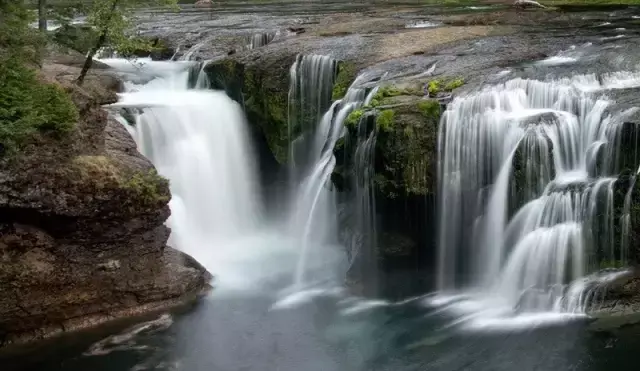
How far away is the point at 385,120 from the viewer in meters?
16.8

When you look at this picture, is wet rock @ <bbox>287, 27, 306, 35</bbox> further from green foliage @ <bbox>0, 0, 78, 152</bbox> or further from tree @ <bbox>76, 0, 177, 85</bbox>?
green foliage @ <bbox>0, 0, 78, 152</bbox>

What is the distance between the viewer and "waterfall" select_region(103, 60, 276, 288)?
19.5 metres

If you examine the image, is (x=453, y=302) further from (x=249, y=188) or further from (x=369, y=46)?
(x=369, y=46)

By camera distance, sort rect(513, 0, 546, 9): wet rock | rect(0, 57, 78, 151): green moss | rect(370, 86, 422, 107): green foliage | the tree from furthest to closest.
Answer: rect(513, 0, 546, 9): wet rock < the tree < rect(370, 86, 422, 107): green foliage < rect(0, 57, 78, 151): green moss

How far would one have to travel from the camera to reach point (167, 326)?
15.7 metres

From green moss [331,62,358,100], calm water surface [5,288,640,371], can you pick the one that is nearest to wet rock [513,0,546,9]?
green moss [331,62,358,100]

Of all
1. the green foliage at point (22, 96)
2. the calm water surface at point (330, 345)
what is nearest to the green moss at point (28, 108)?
the green foliage at point (22, 96)

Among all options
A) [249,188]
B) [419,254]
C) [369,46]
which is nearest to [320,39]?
[369,46]

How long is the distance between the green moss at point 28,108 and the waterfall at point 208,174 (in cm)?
471

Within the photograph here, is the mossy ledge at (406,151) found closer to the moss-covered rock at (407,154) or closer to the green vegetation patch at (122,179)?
the moss-covered rock at (407,154)

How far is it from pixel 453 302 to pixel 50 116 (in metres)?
10.1

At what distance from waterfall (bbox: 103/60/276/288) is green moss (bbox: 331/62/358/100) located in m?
3.76

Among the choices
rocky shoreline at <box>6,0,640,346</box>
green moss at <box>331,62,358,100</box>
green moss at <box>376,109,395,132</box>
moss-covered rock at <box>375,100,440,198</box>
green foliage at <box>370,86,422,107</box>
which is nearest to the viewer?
rocky shoreline at <box>6,0,640,346</box>

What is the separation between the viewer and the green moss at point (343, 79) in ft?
69.1
